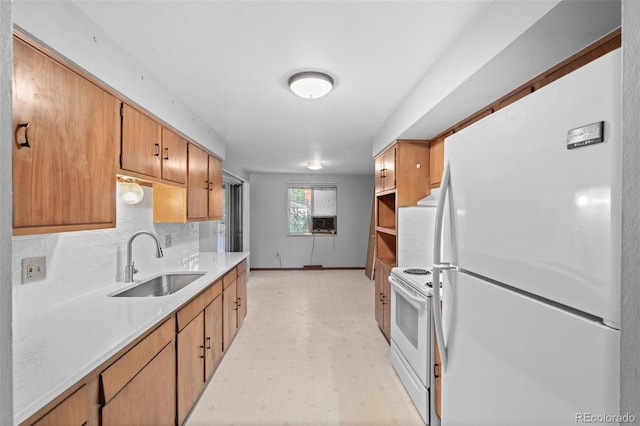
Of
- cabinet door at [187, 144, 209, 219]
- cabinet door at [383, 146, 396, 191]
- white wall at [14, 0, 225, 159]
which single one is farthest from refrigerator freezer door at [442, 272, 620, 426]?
cabinet door at [187, 144, 209, 219]

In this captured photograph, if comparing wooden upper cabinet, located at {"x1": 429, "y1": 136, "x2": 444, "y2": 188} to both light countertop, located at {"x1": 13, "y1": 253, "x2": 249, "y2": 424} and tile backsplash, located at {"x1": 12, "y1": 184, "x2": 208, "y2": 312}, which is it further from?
tile backsplash, located at {"x1": 12, "y1": 184, "x2": 208, "y2": 312}

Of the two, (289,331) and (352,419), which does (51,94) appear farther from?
(289,331)

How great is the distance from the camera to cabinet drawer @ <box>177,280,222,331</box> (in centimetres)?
184

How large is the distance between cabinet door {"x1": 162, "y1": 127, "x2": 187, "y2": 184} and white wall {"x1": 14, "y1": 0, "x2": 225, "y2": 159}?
0.42 ft

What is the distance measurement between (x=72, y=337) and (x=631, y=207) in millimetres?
1781

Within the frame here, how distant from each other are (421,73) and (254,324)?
3.26 m

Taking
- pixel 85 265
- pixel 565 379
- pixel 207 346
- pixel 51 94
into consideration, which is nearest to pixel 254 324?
pixel 207 346

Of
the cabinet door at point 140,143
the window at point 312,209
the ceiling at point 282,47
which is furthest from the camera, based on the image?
the window at point 312,209

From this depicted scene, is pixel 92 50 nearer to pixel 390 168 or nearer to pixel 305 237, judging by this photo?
pixel 390 168

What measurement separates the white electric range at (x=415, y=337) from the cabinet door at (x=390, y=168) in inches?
38.1

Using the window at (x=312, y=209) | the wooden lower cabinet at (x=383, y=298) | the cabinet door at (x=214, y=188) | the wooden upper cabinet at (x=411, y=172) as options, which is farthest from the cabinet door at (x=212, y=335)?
the window at (x=312, y=209)

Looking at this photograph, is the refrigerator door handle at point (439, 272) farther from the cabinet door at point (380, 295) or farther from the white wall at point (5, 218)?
the cabinet door at point (380, 295)

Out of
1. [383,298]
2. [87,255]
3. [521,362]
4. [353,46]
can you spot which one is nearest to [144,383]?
[87,255]

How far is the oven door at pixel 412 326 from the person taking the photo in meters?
1.94
